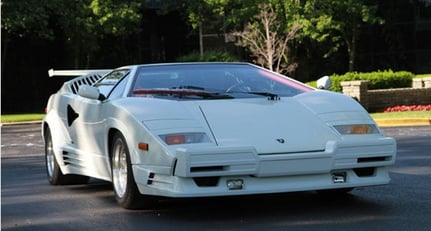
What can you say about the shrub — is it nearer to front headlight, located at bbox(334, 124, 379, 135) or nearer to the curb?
the curb

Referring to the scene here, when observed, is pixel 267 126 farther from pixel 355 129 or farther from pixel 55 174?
pixel 55 174

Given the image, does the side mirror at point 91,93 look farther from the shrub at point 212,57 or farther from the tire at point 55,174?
the shrub at point 212,57

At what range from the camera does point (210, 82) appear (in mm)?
7094

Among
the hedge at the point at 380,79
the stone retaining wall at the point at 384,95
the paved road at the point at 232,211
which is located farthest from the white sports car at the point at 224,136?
the hedge at the point at 380,79

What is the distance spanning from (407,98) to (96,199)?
18.5 meters

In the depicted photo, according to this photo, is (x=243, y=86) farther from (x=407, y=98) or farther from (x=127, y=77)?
(x=407, y=98)

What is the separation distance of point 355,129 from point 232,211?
49.8 inches

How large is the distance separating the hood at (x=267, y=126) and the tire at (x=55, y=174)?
2871mm

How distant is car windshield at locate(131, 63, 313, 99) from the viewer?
6.81 metres

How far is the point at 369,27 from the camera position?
39594 mm

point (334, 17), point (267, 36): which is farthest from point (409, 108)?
point (334, 17)

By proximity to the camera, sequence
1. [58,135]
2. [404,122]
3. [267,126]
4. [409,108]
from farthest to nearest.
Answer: [409,108] → [404,122] → [58,135] → [267,126]

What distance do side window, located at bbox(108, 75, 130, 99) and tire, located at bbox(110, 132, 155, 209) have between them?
48 centimetres

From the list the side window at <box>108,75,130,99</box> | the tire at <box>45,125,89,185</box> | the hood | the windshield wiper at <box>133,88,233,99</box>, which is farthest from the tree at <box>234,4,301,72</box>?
the hood
